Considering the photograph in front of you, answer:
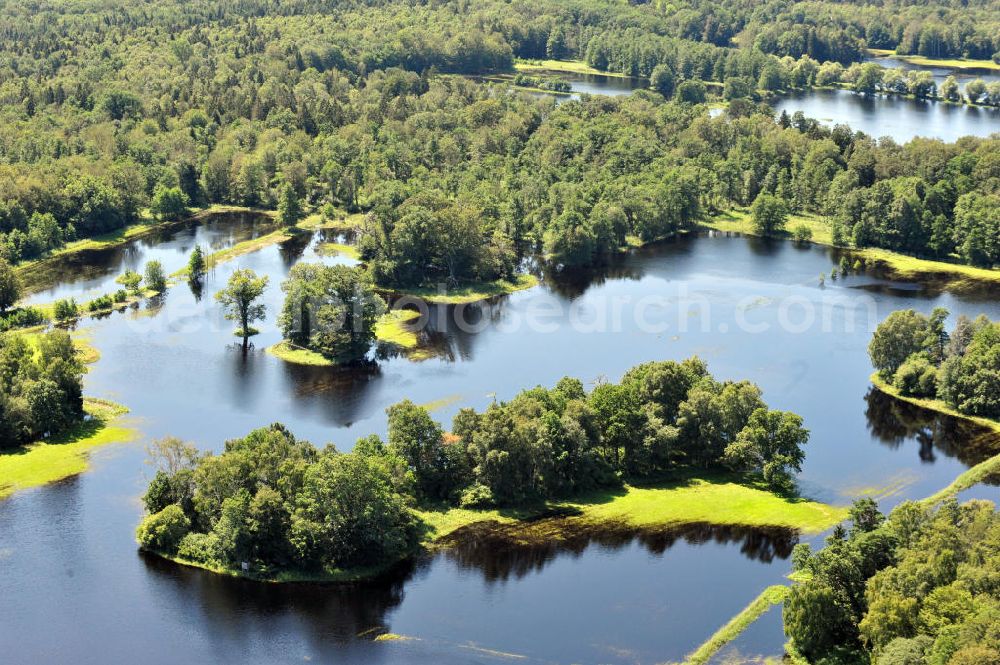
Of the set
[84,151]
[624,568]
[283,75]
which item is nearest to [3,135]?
[84,151]

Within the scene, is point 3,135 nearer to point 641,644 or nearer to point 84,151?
point 84,151

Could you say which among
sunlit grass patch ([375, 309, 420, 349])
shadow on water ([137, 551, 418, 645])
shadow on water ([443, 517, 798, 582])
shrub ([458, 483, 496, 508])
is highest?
sunlit grass patch ([375, 309, 420, 349])

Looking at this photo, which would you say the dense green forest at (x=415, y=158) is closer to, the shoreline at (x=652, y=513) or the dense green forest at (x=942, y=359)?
the dense green forest at (x=942, y=359)

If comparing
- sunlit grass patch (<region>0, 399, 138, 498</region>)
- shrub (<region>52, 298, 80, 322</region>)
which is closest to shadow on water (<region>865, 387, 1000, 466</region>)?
sunlit grass patch (<region>0, 399, 138, 498</region>)

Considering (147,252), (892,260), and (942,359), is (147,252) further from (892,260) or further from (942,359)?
(942,359)

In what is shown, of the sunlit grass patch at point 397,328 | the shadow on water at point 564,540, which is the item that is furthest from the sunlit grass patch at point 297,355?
the shadow on water at point 564,540

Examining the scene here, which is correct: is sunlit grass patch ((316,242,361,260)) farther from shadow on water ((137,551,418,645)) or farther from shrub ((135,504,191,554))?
shadow on water ((137,551,418,645))

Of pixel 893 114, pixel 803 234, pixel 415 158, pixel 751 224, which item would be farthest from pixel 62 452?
pixel 893 114

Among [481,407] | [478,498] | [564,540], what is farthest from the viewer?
[481,407]
